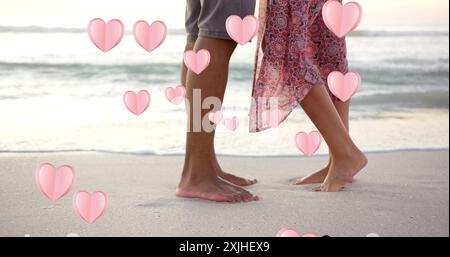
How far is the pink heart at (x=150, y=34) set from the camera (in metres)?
2.38

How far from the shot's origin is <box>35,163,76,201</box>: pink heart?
190cm

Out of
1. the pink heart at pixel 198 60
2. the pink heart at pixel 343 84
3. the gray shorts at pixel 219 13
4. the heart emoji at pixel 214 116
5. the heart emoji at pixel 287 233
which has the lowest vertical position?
the heart emoji at pixel 287 233

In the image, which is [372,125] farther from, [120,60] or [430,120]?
[120,60]

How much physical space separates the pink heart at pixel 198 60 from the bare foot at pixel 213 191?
14.6 inches

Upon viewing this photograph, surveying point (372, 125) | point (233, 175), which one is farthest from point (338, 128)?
point (372, 125)

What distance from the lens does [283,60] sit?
7.64ft

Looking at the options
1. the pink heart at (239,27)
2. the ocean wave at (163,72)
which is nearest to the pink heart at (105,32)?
the pink heart at (239,27)

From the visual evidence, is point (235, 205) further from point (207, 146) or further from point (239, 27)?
point (239, 27)

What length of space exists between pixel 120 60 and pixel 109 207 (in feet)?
17.3

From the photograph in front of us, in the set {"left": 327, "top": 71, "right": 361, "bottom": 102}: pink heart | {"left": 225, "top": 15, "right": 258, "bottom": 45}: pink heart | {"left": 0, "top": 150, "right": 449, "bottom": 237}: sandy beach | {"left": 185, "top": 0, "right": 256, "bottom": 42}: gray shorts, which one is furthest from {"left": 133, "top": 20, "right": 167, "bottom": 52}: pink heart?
{"left": 327, "top": 71, "right": 361, "bottom": 102}: pink heart

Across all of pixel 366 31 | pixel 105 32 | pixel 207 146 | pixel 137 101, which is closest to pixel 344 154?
pixel 207 146

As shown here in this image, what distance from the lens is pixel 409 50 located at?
9.07 meters

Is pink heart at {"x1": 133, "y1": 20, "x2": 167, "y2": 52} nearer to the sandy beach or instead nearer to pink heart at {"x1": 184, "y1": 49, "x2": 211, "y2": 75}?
pink heart at {"x1": 184, "y1": 49, "x2": 211, "y2": 75}

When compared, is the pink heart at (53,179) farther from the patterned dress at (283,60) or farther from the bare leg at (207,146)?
the patterned dress at (283,60)
